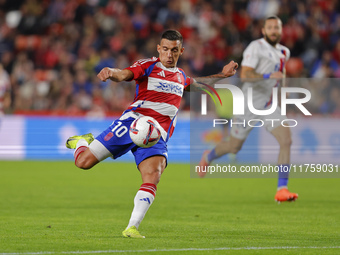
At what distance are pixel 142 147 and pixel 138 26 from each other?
639 inches

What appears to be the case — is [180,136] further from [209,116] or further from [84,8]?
[84,8]

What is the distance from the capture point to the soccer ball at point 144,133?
24.5ft

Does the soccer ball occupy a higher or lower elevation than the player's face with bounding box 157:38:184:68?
lower

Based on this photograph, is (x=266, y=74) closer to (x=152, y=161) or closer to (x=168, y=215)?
(x=168, y=215)

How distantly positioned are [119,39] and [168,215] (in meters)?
14.4

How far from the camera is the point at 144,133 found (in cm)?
746

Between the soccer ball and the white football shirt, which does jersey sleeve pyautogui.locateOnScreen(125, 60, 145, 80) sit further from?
the white football shirt

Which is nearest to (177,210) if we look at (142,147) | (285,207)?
(285,207)

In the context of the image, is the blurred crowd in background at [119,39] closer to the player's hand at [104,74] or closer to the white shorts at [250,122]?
the white shorts at [250,122]

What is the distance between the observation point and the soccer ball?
746 cm

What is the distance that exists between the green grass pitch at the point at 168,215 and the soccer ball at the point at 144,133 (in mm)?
936

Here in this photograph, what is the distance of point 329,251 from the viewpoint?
6504mm

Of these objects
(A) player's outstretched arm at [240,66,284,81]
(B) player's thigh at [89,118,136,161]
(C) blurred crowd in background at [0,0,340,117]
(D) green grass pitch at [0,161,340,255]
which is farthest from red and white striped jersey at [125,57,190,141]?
(C) blurred crowd in background at [0,0,340,117]

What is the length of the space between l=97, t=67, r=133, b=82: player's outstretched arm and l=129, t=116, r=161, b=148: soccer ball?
478mm
